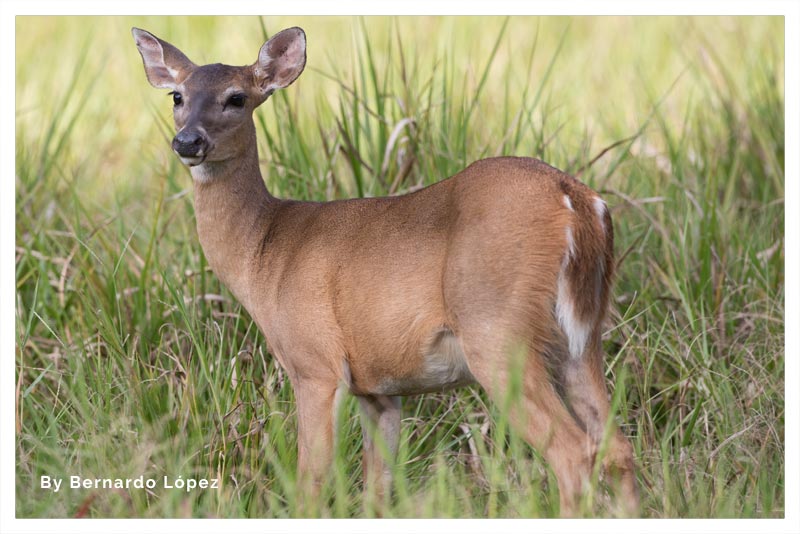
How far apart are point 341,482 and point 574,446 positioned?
79 cm

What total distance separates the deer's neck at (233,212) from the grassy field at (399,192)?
26 cm

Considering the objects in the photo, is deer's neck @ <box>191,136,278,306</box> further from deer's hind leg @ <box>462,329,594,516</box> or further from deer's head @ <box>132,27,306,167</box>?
deer's hind leg @ <box>462,329,594,516</box>

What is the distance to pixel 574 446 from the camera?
141 inches

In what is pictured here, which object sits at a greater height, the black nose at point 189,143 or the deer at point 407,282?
the black nose at point 189,143

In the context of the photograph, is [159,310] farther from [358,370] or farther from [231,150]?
[358,370]

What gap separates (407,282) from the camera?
384 cm

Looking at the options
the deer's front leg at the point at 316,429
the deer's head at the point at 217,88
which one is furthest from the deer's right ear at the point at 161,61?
the deer's front leg at the point at 316,429

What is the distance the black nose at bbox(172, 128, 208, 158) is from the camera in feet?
13.3

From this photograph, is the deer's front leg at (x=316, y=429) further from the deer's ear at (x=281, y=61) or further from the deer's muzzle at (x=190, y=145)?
the deer's ear at (x=281, y=61)

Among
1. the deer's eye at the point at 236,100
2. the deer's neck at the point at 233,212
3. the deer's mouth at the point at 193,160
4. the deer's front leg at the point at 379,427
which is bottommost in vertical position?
the deer's front leg at the point at 379,427

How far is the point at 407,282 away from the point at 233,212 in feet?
3.20

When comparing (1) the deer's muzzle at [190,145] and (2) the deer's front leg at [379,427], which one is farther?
(2) the deer's front leg at [379,427]

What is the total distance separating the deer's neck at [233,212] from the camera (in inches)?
176
